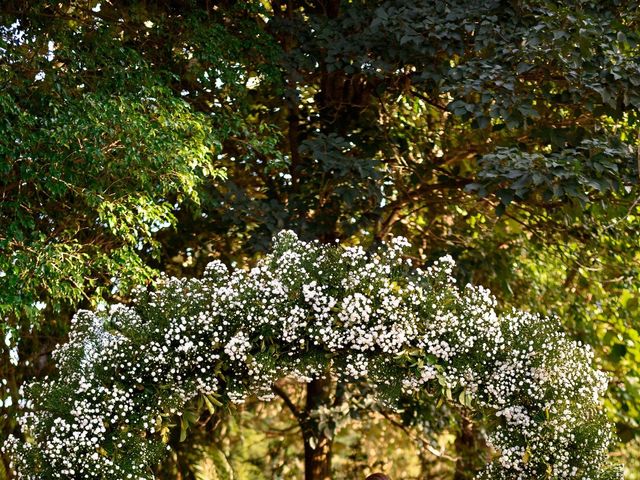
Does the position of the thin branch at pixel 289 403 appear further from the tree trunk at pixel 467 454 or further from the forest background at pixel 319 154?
the tree trunk at pixel 467 454

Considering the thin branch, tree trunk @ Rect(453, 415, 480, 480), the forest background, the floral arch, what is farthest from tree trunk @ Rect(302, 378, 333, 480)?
the floral arch

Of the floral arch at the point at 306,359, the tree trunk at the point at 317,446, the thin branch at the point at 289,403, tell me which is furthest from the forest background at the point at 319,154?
the floral arch at the point at 306,359

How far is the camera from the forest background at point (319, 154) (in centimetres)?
676

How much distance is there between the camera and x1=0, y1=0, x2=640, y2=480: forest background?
266 inches

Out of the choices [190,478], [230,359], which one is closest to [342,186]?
[230,359]

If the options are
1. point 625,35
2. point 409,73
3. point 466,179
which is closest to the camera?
point 625,35

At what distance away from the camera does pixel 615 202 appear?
331 inches

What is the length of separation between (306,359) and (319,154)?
2.13 m

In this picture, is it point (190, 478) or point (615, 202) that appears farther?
point (190, 478)

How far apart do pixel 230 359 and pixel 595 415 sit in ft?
8.13

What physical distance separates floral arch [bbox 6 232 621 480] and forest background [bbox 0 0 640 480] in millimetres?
789

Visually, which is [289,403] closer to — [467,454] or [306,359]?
[467,454]

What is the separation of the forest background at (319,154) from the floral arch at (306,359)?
79cm

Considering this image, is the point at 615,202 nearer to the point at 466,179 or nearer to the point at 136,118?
the point at 466,179
